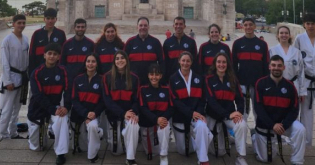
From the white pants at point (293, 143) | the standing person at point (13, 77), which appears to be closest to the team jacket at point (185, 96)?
the white pants at point (293, 143)

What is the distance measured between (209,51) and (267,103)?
162 centimetres

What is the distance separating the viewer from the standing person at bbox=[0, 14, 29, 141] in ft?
21.2

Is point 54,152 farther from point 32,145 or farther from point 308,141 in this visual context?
point 308,141

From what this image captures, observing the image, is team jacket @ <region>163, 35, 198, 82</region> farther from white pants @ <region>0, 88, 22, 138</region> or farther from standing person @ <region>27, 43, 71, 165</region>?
white pants @ <region>0, 88, 22, 138</region>

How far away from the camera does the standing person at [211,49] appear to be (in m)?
6.72

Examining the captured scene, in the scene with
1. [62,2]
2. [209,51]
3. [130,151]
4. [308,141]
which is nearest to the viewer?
[130,151]

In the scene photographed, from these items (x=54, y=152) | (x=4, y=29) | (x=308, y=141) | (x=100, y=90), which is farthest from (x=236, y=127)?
(x=4, y=29)

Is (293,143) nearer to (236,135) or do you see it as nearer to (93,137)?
(236,135)

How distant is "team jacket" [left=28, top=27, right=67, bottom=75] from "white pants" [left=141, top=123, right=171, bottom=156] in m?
2.56

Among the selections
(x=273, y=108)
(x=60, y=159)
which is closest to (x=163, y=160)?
(x=60, y=159)

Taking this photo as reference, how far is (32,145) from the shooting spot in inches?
237

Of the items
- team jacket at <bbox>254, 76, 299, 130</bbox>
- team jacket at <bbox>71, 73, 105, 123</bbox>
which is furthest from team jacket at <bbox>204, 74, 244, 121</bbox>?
team jacket at <bbox>71, 73, 105, 123</bbox>

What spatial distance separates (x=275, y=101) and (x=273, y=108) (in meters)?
0.12

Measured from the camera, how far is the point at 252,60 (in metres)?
6.55
